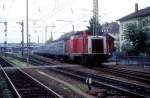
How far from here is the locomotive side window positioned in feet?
109

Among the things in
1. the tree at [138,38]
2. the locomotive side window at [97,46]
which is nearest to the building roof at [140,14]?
the tree at [138,38]

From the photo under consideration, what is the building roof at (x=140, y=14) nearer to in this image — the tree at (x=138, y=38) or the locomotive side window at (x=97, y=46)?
the tree at (x=138, y=38)

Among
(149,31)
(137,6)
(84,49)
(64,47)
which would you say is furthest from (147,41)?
(137,6)

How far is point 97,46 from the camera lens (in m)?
33.5

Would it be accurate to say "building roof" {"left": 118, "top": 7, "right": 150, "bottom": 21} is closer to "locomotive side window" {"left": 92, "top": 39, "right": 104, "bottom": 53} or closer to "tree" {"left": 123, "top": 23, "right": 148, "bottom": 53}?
"tree" {"left": 123, "top": 23, "right": 148, "bottom": 53}

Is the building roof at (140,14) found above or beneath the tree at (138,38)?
above

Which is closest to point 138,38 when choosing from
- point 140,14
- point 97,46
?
point 97,46

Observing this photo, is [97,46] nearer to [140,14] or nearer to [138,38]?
[138,38]

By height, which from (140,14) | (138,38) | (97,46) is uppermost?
(140,14)

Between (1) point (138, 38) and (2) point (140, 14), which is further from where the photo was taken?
(2) point (140, 14)

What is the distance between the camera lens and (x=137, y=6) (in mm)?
72625

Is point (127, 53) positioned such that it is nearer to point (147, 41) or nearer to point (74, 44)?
point (147, 41)

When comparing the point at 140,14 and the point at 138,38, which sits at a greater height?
the point at 140,14

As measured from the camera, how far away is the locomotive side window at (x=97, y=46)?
33.3 meters
